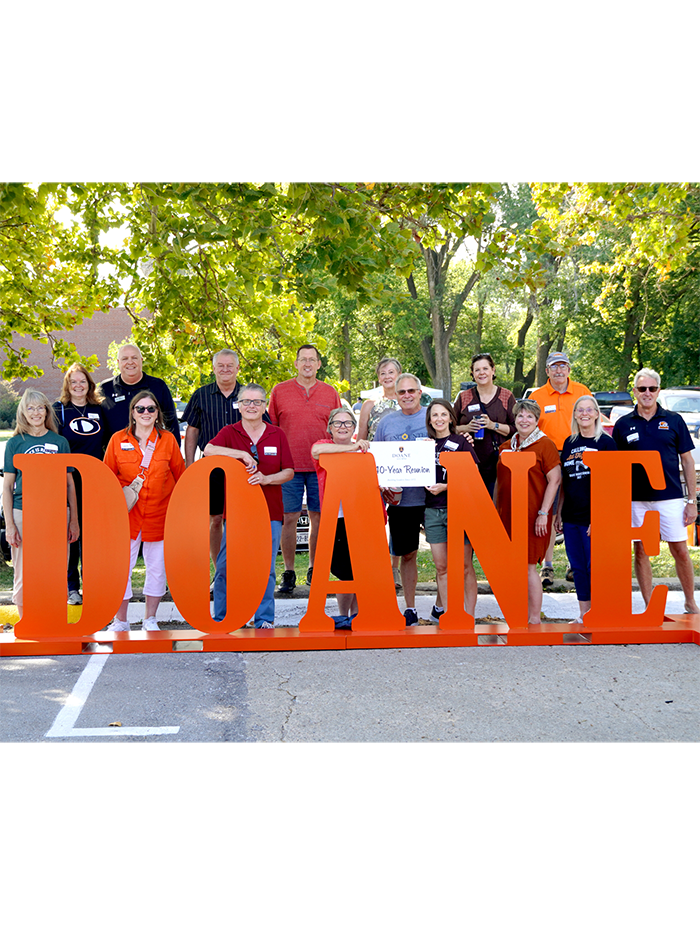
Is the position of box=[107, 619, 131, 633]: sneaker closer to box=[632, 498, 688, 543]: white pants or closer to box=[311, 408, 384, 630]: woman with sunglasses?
box=[311, 408, 384, 630]: woman with sunglasses

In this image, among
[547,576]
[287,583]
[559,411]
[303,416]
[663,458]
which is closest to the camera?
[663,458]

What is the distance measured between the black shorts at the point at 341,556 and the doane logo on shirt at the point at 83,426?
2.23m

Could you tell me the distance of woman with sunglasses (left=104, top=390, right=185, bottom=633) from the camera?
215 inches

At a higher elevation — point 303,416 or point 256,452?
Answer: point 303,416

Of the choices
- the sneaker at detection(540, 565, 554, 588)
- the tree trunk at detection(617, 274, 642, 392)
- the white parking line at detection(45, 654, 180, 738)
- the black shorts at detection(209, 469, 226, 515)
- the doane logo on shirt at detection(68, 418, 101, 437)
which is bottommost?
the white parking line at detection(45, 654, 180, 738)

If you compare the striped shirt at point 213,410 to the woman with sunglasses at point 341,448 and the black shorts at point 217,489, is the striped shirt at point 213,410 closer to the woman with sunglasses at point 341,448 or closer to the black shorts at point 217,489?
the black shorts at point 217,489

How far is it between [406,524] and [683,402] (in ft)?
45.0

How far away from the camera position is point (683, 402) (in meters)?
17.3

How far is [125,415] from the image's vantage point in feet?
20.4

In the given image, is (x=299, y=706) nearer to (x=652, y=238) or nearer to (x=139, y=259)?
(x=139, y=259)

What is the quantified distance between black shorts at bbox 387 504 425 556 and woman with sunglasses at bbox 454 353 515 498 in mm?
734

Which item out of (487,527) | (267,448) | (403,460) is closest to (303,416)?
(267,448)

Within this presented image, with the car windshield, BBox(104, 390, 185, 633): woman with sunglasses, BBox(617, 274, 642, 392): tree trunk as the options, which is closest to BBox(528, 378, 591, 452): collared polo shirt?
BBox(104, 390, 185, 633): woman with sunglasses

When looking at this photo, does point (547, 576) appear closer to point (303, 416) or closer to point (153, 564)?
point (303, 416)
